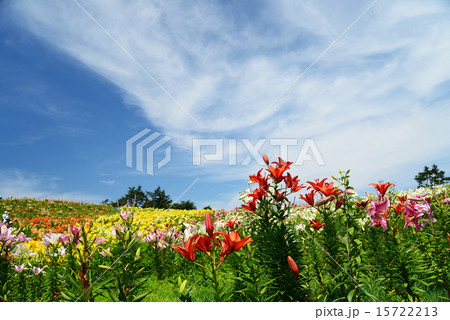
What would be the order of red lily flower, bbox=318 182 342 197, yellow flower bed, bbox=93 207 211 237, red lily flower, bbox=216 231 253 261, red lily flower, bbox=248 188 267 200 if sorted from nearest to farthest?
red lily flower, bbox=216 231 253 261
red lily flower, bbox=318 182 342 197
red lily flower, bbox=248 188 267 200
yellow flower bed, bbox=93 207 211 237

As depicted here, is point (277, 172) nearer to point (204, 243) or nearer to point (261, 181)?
point (261, 181)

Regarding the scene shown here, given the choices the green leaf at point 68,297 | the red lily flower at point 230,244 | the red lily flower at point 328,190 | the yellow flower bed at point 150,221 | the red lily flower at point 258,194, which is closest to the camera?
the red lily flower at point 230,244

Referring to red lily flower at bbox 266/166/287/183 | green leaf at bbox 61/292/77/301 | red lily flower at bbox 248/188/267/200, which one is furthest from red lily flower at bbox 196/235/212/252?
red lily flower at bbox 266/166/287/183

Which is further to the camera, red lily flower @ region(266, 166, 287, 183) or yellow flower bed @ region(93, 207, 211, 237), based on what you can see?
yellow flower bed @ region(93, 207, 211, 237)

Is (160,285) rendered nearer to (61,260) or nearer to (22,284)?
(61,260)

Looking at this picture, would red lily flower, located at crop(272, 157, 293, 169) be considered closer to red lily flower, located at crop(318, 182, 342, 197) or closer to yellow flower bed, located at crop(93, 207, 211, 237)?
red lily flower, located at crop(318, 182, 342, 197)

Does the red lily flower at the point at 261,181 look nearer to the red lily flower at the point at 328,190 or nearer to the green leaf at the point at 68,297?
the red lily flower at the point at 328,190

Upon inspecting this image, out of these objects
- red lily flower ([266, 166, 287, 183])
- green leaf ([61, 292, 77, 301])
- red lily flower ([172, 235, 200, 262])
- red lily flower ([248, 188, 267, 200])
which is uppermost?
red lily flower ([266, 166, 287, 183])

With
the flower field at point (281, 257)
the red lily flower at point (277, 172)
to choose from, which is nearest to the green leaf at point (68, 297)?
the flower field at point (281, 257)

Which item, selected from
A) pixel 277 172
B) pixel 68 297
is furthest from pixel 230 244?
pixel 277 172

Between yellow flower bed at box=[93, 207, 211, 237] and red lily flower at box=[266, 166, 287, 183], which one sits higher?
red lily flower at box=[266, 166, 287, 183]

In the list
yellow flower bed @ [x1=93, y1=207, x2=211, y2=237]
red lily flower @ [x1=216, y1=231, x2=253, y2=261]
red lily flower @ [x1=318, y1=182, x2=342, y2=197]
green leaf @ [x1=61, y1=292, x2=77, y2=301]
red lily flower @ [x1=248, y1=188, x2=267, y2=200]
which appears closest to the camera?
red lily flower @ [x1=216, y1=231, x2=253, y2=261]

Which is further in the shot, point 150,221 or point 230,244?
point 150,221
